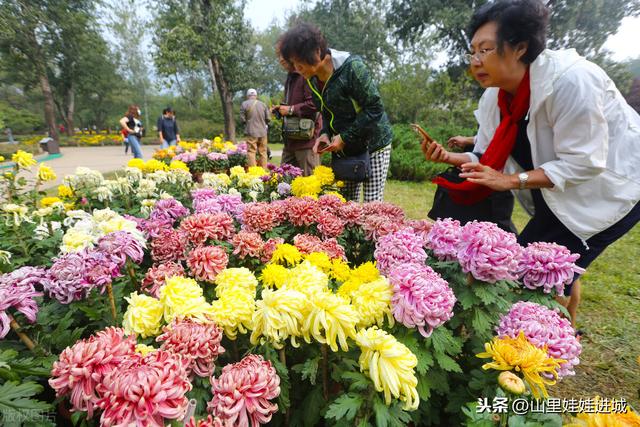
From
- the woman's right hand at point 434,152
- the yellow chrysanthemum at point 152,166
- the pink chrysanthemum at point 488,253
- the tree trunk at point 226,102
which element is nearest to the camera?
the pink chrysanthemum at point 488,253

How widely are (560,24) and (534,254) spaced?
71.5 feet

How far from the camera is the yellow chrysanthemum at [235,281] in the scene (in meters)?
1.21

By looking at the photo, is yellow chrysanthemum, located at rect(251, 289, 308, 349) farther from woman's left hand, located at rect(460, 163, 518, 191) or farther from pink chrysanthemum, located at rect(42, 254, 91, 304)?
woman's left hand, located at rect(460, 163, 518, 191)

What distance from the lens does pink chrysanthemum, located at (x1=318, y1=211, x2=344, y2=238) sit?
1.91 m

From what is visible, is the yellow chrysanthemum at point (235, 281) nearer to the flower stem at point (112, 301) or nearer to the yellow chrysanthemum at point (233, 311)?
the yellow chrysanthemum at point (233, 311)

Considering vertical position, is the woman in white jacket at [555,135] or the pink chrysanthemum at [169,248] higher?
the woman in white jacket at [555,135]

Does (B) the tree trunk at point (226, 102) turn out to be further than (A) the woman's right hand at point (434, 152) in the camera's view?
Yes

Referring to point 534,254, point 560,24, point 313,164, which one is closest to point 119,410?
point 534,254

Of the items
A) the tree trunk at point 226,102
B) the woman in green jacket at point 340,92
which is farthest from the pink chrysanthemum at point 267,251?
the tree trunk at point 226,102

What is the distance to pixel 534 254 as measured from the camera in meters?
1.31

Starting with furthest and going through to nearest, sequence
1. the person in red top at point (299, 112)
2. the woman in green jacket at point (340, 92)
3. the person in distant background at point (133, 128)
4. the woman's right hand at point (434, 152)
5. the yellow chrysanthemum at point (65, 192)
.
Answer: the person in distant background at point (133, 128) → the person in red top at point (299, 112) → the yellow chrysanthemum at point (65, 192) → the woman in green jacket at point (340, 92) → the woman's right hand at point (434, 152)

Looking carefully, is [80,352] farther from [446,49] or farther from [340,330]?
[446,49]

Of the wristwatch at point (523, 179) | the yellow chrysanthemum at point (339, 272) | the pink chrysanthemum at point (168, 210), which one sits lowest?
the yellow chrysanthemum at point (339, 272)

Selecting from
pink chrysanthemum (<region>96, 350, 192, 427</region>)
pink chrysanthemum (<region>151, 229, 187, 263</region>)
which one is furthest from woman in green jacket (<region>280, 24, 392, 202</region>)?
pink chrysanthemum (<region>96, 350, 192, 427</region>)
